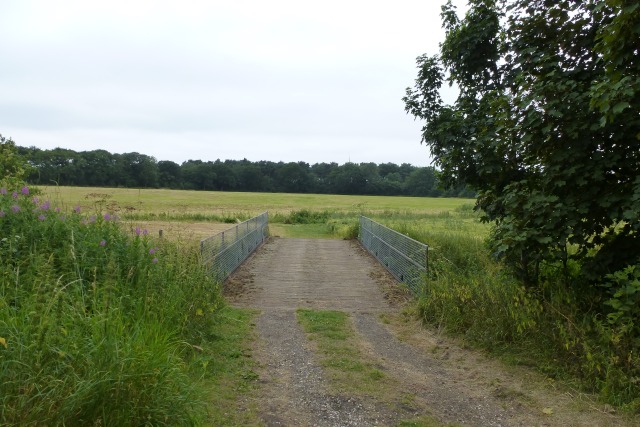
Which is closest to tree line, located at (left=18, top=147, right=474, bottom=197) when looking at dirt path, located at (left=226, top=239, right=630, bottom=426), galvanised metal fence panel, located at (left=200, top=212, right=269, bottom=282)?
galvanised metal fence panel, located at (left=200, top=212, right=269, bottom=282)

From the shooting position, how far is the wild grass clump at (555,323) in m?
4.62

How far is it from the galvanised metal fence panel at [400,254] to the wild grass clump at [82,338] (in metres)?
4.89

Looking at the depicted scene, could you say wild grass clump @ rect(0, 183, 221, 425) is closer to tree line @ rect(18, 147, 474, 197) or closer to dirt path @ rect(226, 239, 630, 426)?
dirt path @ rect(226, 239, 630, 426)

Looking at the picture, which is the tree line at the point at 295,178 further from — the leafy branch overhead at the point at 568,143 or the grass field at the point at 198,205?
the leafy branch overhead at the point at 568,143

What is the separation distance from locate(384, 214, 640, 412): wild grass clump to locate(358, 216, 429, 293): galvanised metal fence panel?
4.21ft

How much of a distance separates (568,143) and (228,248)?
25.4ft

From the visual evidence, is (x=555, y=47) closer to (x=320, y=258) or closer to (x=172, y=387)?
(x=172, y=387)

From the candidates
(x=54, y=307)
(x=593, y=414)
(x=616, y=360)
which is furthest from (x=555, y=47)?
(x=54, y=307)

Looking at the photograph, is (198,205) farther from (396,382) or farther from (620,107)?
(620,107)

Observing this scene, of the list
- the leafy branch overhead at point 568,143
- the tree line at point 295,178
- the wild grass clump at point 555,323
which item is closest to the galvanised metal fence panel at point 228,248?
the wild grass clump at point 555,323

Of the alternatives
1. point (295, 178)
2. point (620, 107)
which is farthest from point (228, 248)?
point (295, 178)

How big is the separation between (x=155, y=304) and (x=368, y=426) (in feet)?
7.73

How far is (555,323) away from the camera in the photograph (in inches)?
218

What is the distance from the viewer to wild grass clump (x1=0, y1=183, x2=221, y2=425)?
119 inches
